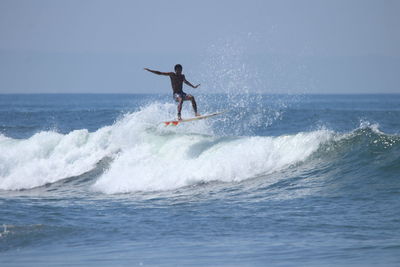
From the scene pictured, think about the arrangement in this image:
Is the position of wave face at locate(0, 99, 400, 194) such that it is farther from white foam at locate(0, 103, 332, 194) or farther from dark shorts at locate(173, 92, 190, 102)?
dark shorts at locate(173, 92, 190, 102)

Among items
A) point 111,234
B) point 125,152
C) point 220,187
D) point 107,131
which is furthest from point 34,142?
point 111,234

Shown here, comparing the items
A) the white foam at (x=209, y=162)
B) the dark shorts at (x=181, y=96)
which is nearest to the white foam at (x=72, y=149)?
the white foam at (x=209, y=162)

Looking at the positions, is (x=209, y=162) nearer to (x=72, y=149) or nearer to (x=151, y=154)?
(x=151, y=154)

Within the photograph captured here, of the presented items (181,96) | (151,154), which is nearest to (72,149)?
(151,154)

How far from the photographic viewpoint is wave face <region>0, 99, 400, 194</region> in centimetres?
1648

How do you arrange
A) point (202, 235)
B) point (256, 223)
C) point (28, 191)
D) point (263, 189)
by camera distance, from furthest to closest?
1. point (28, 191)
2. point (263, 189)
3. point (256, 223)
4. point (202, 235)

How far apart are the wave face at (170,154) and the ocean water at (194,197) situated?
5 cm

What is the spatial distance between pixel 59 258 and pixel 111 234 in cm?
165

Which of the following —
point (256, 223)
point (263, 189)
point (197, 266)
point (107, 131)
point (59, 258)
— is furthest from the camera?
point (107, 131)

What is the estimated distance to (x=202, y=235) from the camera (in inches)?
421

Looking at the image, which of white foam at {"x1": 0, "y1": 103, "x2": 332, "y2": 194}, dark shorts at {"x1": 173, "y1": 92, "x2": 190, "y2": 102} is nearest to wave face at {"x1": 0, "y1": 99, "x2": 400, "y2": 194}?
white foam at {"x1": 0, "y1": 103, "x2": 332, "y2": 194}

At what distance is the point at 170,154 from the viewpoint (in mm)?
19031

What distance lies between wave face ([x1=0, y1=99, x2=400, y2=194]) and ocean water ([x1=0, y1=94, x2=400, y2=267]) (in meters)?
0.05

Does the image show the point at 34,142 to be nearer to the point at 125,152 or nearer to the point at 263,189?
the point at 125,152
